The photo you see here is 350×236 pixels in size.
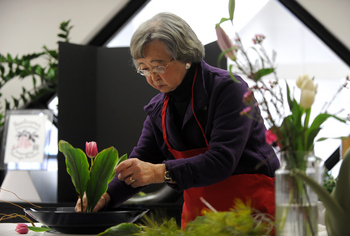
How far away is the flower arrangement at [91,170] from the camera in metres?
1.06

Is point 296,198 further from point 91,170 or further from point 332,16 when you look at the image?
point 332,16

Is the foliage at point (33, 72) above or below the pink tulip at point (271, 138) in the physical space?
above

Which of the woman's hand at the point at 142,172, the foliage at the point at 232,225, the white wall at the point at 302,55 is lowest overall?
the foliage at the point at 232,225

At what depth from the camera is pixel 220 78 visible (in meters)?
1.33

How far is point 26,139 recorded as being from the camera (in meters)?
2.87

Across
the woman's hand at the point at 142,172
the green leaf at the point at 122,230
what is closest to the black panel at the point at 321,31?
the woman's hand at the point at 142,172

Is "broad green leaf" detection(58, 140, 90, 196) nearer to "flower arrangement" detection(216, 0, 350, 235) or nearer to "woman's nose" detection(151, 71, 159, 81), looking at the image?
"woman's nose" detection(151, 71, 159, 81)

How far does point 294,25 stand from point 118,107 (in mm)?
1675

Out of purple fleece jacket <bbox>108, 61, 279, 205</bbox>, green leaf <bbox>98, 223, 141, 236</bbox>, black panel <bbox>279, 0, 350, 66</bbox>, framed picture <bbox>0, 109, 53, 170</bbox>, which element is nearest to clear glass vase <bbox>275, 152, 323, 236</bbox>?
green leaf <bbox>98, 223, 141, 236</bbox>

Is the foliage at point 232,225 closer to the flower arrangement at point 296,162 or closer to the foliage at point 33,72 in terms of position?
the flower arrangement at point 296,162

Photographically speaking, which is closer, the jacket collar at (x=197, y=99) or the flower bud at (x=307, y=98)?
the flower bud at (x=307, y=98)

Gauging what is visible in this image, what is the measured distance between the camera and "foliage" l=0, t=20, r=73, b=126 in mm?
3089

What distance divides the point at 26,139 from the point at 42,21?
3.77 feet

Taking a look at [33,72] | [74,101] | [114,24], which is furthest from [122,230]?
[114,24]
